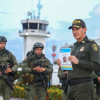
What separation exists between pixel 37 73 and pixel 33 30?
46614 mm

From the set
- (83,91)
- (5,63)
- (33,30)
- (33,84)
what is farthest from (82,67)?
(33,30)

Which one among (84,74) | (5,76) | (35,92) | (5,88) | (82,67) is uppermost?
(82,67)

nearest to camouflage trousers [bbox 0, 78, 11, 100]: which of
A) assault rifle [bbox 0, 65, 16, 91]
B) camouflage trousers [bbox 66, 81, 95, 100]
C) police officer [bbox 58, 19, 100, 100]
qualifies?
assault rifle [bbox 0, 65, 16, 91]

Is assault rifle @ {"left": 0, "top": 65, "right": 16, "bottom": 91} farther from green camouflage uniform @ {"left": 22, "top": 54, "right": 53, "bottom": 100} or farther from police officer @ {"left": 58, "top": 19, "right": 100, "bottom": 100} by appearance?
police officer @ {"left": 58, "top": 19, "right": 100, "bottom": 100}

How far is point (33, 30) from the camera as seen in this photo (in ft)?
178

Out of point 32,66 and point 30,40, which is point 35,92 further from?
point 30,40

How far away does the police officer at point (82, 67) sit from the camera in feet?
14.3

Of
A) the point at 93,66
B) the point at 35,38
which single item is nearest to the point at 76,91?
the point at 93,66

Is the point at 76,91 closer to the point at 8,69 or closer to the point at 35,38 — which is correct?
the point at 8,69

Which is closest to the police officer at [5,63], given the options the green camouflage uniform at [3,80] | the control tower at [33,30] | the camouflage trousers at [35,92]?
the green camouflage uniform at [3,80]

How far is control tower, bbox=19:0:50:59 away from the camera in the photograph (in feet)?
177

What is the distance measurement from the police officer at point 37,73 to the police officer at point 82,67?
3455mm

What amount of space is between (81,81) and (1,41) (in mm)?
4041

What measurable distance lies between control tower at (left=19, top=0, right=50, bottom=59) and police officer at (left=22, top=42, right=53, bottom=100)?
45.5m
